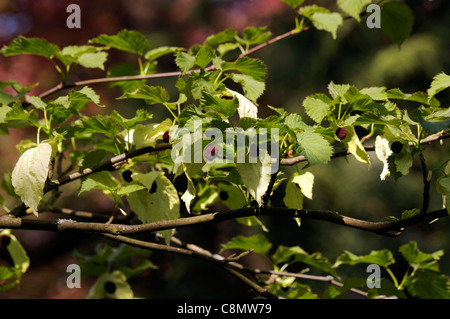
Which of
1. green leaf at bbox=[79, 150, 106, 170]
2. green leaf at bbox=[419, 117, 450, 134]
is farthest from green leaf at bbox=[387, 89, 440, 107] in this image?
green leaf at bbox=[79, 150, 106, 170]

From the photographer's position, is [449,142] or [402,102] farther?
[402,102]

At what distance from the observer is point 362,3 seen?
60cm

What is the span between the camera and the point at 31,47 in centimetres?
77

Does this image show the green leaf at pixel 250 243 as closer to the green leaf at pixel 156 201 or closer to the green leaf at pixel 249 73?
the green leaf at pixel 156 201

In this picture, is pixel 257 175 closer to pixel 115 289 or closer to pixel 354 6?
pixel 354 6

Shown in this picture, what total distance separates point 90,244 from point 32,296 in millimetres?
422

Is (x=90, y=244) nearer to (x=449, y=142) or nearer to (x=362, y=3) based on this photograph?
(x=449, y=142)

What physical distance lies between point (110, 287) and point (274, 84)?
2.06m

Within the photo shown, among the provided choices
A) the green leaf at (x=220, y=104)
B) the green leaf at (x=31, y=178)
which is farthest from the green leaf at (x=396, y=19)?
the green leaf at (x=31, y=178)

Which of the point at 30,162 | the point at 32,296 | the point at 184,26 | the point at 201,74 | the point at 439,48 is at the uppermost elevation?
the point at 184,26

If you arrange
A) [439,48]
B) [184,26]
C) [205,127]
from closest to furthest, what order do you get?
[205,127], [439,48], [184,26]

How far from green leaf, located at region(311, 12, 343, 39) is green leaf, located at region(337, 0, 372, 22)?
16cm

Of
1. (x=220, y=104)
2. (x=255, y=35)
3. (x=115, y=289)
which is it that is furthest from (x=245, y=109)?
(x=115, y=289)
